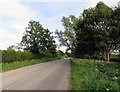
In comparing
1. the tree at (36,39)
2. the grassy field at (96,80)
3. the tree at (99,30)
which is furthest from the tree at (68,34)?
the grassy field at (96,80)

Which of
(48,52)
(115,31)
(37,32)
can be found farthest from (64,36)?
(115,31)

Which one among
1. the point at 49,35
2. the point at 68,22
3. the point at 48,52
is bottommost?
the point at 48,52

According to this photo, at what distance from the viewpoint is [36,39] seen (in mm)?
73125

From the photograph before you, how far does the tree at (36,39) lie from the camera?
72.6m

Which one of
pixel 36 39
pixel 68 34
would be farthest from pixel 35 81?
pixel 68 34

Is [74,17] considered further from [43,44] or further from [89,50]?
[89,50]

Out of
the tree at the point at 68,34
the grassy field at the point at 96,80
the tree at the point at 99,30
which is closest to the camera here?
the grassy field at the point at 96,80

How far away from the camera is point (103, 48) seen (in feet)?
169

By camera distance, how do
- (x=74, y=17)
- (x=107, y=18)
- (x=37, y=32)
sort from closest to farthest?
(x=107, y=18) < (x=37, y=32) < (x=74, y=17)

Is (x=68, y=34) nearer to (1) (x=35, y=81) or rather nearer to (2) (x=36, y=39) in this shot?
(2) (x=36, y=39)

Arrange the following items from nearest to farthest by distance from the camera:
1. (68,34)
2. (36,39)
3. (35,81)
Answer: (35,81) < (36,39) < (68,34)

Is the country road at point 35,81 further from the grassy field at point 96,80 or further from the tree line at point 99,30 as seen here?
the tree line at point 99,30

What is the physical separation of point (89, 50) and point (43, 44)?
903 inches

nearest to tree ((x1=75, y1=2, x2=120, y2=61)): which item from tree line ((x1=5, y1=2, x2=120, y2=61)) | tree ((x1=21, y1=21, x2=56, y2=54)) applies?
tree line ((x1=5, y1=2, x2=120, y2=61))
